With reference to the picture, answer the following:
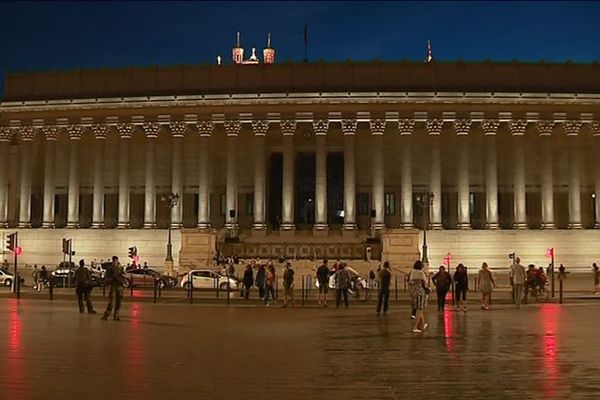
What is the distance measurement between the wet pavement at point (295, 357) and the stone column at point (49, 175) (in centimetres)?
4307

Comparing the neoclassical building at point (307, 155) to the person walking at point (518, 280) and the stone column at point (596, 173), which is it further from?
the person walking at point (518, 280)

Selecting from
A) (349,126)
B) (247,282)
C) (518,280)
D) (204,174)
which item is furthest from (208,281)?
(349,126)

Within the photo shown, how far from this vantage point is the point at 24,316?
78.3 feet

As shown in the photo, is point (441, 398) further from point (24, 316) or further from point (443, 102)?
point (443, 102)

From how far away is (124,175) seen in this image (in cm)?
6400

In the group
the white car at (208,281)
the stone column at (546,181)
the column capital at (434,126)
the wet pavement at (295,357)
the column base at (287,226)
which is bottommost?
the wet pavement at (295,357)

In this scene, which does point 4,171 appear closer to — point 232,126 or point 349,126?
point 232,126

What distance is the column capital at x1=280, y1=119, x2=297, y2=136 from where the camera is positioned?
61.7 meters

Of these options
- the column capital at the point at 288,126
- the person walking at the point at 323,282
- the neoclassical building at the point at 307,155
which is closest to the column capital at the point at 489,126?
the neoclassical building at the point at 307,155

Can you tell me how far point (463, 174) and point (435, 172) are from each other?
267 centimetres

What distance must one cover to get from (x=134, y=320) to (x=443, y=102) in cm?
4375

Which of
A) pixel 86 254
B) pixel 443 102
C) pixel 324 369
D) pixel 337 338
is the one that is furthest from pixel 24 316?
pixel 443 102

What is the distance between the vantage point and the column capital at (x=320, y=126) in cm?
6125

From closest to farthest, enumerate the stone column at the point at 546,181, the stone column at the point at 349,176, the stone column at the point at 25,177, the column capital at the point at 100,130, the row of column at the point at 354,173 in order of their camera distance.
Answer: the stone column at the point at 349,176, the row of column at the point at 354,173, the stone column at the point at 546,181, the column capital at the point at 100,130, the stone column at the point at 25,177
